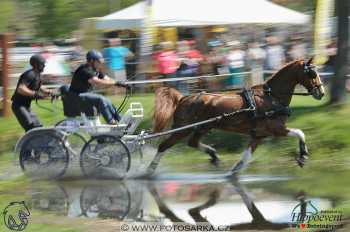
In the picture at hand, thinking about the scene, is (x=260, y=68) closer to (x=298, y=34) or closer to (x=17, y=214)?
(x=298, y=34)

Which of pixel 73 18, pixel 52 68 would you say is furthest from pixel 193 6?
pixel 73 18

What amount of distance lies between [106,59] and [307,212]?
9958mm

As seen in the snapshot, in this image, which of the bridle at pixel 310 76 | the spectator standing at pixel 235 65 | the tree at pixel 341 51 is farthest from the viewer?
the spectator standing at pixel 235 65

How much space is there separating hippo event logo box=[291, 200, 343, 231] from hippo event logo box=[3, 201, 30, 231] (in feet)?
9.46

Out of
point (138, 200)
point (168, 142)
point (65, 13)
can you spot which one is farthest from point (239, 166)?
point (65, 13)

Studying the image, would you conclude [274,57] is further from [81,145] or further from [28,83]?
[28,83]

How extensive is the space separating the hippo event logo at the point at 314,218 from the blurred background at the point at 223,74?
0.14 m

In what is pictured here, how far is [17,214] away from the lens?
8.95 meters

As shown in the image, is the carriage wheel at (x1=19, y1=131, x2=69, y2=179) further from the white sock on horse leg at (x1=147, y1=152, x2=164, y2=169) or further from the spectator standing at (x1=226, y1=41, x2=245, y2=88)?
the spectator standing at (x1=226, y1=41, x2=245, y2=88)

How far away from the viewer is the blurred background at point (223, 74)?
1029 centimetres

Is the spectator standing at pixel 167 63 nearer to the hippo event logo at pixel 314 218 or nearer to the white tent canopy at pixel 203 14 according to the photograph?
the white tent canopy at pixel 203 14

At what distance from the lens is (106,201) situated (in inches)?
390

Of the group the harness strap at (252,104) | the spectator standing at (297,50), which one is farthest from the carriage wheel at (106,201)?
the spectator standing at (297,50)

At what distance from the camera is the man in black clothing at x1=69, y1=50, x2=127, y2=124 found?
11.6 m
